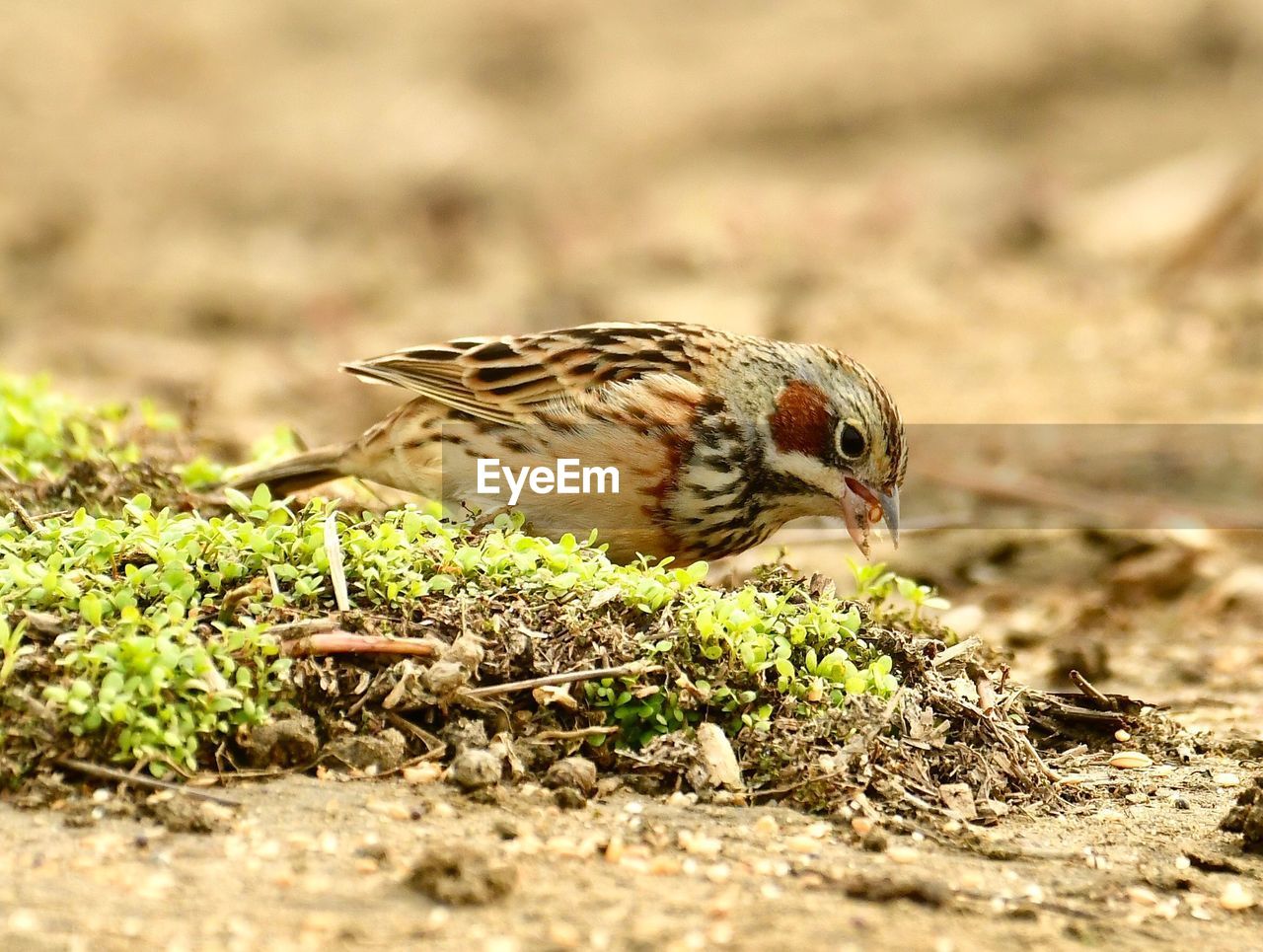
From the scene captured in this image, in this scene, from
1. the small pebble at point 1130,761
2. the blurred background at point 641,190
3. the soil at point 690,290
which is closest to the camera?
the soil at point 690,290

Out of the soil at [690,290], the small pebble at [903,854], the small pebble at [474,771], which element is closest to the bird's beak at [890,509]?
the soil at [690,290]

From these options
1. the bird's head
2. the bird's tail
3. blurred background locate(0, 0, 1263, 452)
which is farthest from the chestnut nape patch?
blurred background locate(0, 0, 1263, 452)

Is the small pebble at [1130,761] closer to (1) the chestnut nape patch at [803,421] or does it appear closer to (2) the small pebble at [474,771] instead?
(1) the chestnut nape patch at [803,421]

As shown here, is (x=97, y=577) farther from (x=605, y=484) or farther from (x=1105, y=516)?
(x=1105, y=516)

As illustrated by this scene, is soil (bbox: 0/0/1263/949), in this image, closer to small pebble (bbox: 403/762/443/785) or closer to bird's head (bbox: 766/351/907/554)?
small pebble (bbox: 403/762/443/785)

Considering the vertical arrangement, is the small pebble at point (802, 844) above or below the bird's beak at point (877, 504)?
below

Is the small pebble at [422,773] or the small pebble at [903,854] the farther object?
the small pebble at [422,773]
